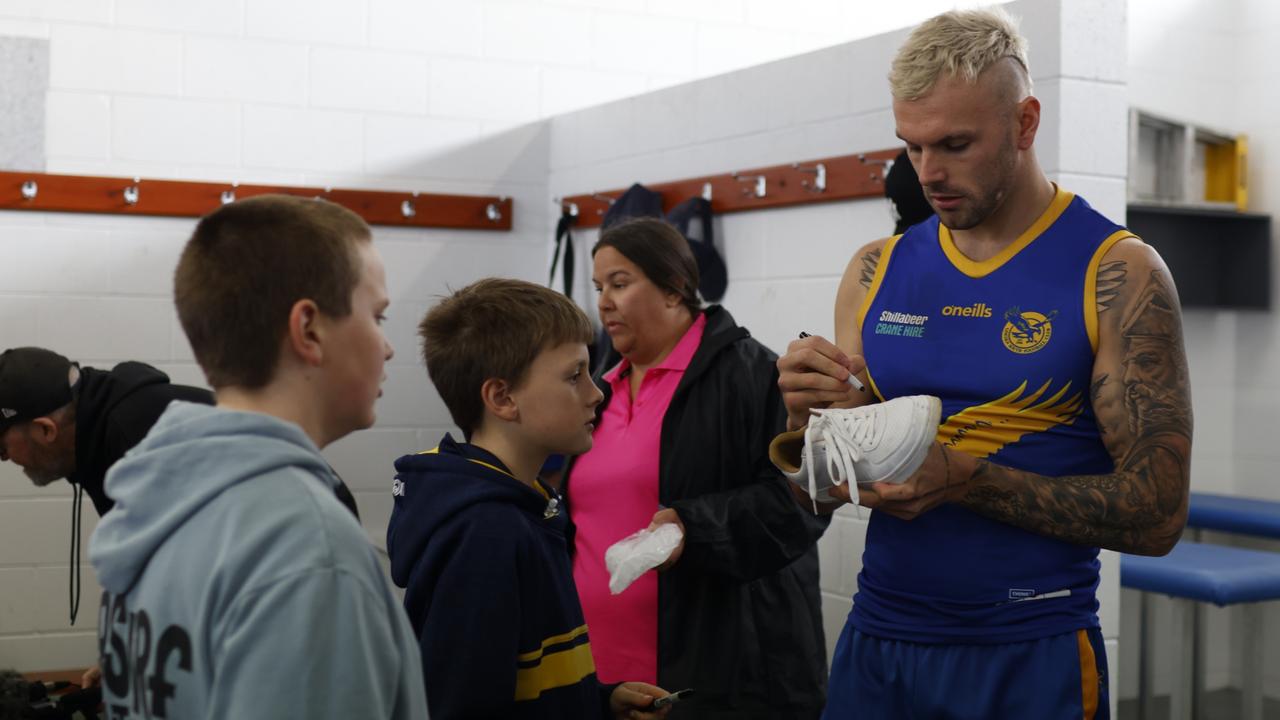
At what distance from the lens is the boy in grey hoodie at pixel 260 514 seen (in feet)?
3.13

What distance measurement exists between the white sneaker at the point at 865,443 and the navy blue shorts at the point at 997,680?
9.6 inches

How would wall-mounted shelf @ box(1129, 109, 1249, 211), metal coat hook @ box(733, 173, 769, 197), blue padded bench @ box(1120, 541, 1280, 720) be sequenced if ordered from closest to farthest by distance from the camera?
blue padded bench @ box(1120, 541, 1280, 720)
metal coat hook @ box(733, 173, 769, 197)
wall-mounted shelf @ box(1129, 109, 1249, 211)

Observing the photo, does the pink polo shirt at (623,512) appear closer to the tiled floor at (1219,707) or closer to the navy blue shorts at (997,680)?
the navy blue shorts at (997,680)

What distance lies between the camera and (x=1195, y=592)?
3189 mm

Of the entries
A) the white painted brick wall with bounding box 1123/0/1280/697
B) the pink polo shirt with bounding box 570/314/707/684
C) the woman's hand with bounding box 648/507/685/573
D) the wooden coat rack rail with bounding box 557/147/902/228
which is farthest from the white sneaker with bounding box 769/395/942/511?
the white painted brick wall with bounding box 1123/0/1280/697

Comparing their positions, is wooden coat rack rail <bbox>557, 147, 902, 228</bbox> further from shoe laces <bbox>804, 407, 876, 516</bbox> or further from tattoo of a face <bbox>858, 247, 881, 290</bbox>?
shoe laces <bbox>804, 407, 876, 516</bbox>

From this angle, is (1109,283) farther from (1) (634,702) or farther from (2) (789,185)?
(2) (789,185)

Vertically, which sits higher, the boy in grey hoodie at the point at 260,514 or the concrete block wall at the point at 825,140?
the concrete block wall at the point at 825,140

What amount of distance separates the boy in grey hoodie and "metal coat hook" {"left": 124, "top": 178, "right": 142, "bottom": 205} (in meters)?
3.12

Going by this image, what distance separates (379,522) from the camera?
4273 mm

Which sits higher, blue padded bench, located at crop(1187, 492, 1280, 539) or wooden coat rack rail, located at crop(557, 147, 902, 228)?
wooden coat rack rail, located at crop(557, 147, 902, 228)

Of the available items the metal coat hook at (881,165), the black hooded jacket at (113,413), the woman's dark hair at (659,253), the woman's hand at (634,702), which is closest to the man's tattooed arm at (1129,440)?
the woman's hand at (634,702)

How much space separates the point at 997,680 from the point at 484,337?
82cm

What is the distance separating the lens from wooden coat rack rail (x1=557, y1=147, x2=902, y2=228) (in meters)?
3.06
